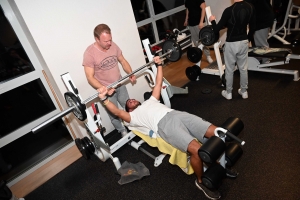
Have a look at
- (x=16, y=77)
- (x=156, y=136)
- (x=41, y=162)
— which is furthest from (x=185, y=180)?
(x=16, y=77)

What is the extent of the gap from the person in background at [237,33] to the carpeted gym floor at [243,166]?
0.34 metres

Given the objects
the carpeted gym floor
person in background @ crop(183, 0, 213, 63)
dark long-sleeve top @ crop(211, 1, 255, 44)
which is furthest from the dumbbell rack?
person in background @ crop(183, 0, 213, 63)

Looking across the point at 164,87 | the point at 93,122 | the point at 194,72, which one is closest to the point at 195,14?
the point at 194,72

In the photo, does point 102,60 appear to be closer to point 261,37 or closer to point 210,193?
point 210,193

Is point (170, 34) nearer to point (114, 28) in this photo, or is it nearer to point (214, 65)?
point (214, 65)

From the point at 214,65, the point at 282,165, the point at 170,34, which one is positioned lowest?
the point at 282,165

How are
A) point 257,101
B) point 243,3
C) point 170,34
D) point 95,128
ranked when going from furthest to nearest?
1. point 170,34
2. point 257,101
3. point 243,3
4. point 95,128

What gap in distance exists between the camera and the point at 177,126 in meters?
1.58

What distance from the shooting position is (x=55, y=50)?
191 cm

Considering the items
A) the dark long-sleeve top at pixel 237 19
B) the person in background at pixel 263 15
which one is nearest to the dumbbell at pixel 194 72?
the dark long-sleeve top at pixel 237 19

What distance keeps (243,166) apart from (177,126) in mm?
718

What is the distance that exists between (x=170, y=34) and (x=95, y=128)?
2154 millimetres

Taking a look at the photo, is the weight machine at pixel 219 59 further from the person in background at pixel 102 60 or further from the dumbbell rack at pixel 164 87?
the person in background at pixel 102 60

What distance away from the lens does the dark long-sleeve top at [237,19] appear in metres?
1.98
